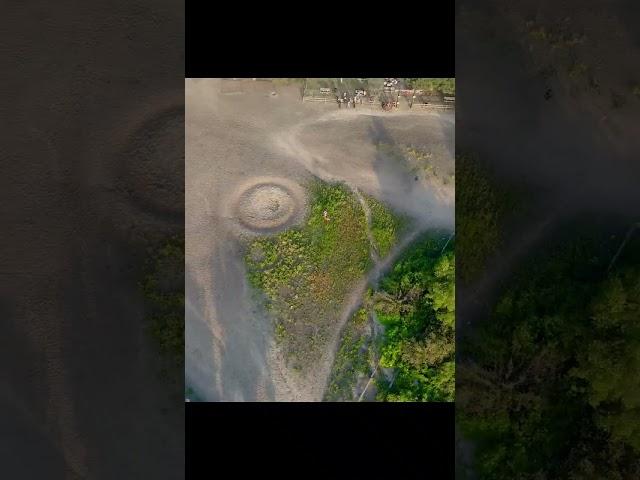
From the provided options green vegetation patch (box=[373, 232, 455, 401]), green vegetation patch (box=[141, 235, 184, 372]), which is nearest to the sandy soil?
green vegetation patch (box=[141, 235, 184, 372])

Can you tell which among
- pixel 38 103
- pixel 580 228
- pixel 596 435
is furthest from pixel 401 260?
pixel 38 103

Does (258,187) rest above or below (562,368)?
above

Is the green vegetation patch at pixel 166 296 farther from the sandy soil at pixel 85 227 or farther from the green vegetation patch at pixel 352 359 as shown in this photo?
the green vegetation patch at pixel 352 359

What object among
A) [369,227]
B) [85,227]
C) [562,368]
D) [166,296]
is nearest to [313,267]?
[369,227]

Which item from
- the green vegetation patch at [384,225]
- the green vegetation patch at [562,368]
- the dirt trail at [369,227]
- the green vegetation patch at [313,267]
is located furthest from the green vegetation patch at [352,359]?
the green vegetation patch at [562,368]

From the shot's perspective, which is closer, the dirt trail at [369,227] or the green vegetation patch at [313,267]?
the green vegetation patch at [313,267]

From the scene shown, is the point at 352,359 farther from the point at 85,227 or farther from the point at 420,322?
the point at 85,227
